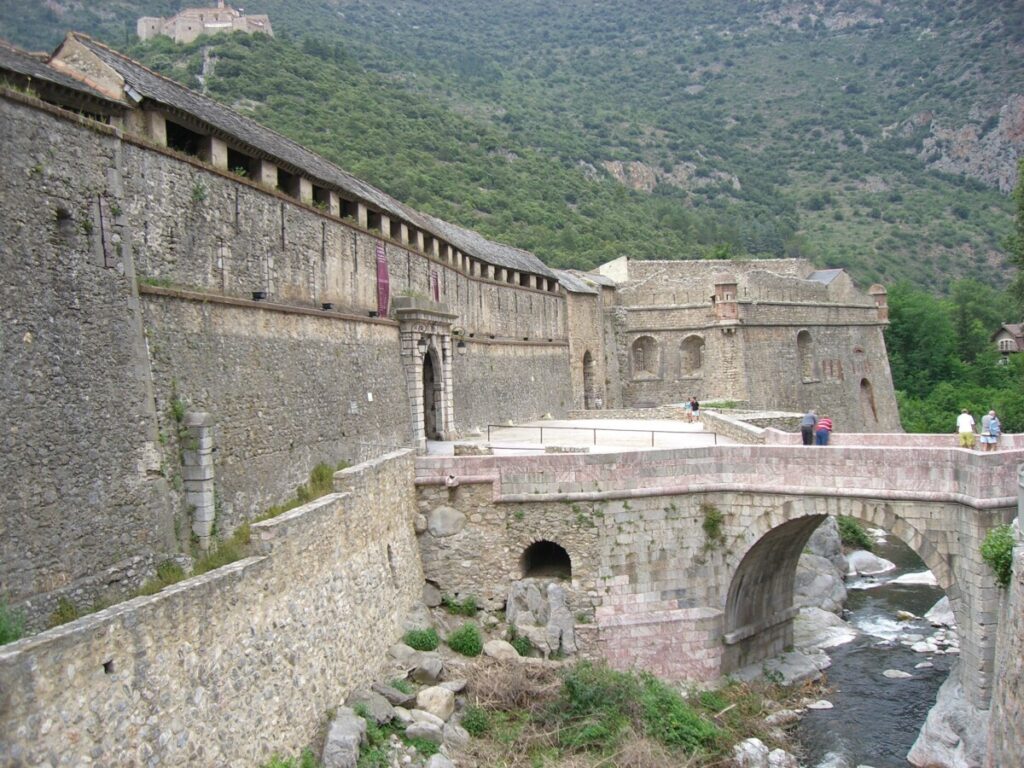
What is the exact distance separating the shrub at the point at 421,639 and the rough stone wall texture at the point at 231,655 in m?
0.36

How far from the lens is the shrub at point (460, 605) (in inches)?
714

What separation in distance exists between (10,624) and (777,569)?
636 inches

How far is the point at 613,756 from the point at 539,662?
2683 millimetres

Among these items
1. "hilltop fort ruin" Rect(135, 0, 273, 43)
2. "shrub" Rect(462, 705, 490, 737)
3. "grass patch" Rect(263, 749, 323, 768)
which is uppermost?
"hilltop fort ruin" Rect(135, 0, 273, 43)

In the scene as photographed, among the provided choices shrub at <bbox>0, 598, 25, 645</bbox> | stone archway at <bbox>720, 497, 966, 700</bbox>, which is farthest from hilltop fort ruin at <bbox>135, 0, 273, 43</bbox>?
shrub at <bbox>0, 598, 25, 645</bbox>

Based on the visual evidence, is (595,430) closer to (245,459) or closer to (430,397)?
(430,397)

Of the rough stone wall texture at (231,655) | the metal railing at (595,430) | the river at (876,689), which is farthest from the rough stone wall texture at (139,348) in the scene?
the river at (876,689)

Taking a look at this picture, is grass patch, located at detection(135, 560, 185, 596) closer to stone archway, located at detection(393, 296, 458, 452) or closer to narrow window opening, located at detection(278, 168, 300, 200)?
narrow window opening, located at detection(278, 168, 300, 200)

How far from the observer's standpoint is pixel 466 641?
16.6 meters

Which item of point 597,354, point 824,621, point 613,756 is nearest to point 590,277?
point 597,354

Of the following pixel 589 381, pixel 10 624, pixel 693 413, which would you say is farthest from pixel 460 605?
pixel 589 381

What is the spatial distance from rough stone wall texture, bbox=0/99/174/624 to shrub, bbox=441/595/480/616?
7263 mm

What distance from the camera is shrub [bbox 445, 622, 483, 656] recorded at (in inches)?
652

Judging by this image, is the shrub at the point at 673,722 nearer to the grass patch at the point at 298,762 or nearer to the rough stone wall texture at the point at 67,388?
the grass patch at the point at 298,762
